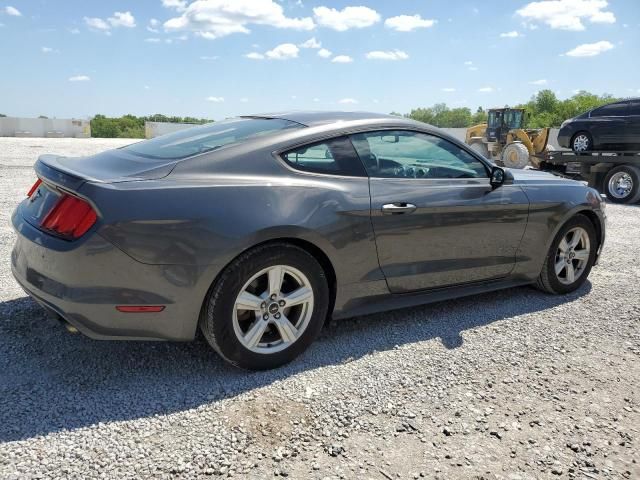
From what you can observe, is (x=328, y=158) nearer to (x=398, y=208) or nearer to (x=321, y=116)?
(x=321, y=116)

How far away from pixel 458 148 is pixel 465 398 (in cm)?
188

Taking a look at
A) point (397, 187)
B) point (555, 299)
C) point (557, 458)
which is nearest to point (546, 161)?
point (555, 299)

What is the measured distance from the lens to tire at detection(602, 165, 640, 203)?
39.4ft

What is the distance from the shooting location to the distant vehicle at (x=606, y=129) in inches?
500

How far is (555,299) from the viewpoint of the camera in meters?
4.58

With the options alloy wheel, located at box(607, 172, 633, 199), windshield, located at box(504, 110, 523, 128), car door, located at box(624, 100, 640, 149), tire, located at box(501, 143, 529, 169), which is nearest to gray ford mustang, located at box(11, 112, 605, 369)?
alloy wheel, located at box(607, 172, 633, 199)

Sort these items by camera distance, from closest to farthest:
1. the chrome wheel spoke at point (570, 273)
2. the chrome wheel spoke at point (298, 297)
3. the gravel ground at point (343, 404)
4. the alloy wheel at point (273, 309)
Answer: the gravel ground at point (343, 404) < the alloy wheel at point (273, 309) < the chrome wheel spoke at point (298, 297) < the chrome wheel spoke at point (570, 273)

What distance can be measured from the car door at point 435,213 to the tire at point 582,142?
1098 centimetres

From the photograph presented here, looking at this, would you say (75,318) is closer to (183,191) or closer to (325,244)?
(183,191)

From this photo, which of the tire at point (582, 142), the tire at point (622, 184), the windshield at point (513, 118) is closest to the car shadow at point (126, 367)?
the tire at point (622, 184)

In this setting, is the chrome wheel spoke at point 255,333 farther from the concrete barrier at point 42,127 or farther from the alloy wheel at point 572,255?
the concrete barrier at point 42,127

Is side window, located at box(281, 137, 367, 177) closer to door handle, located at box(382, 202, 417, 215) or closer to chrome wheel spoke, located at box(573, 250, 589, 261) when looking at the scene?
door handle, located at box(382, 202, 417, 215)

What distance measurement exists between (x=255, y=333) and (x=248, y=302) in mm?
193

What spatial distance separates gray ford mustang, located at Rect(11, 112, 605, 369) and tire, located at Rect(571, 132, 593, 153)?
1097cm
